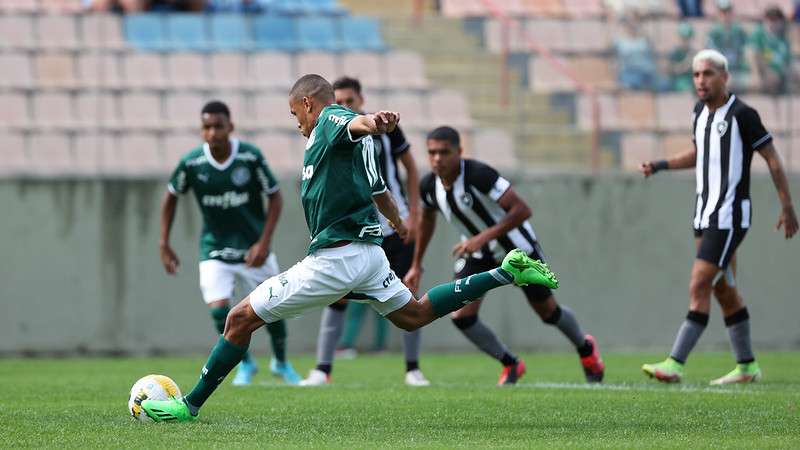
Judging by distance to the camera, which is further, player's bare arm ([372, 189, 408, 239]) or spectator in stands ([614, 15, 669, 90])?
spectator in stands ([614, 15, 669, 90])

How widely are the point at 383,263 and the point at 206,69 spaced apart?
1209 centimetres

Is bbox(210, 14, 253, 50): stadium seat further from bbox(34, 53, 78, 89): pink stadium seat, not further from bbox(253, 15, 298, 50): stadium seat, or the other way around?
bbox(34, 53, 78, 89): pink stadium seat

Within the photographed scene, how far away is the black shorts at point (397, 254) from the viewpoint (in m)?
11.4

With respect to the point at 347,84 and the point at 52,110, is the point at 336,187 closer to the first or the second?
the point at 347,84

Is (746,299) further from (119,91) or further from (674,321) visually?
(119,91)

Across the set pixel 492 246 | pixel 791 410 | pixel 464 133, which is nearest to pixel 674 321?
pixel 464 133

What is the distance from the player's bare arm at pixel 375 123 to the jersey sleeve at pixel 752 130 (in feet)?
13.9

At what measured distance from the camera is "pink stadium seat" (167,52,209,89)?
19.2m

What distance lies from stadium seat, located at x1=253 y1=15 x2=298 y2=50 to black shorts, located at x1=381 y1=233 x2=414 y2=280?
9114mm

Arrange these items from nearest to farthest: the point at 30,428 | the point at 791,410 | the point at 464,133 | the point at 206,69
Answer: the point at 30,428 < the point at 791,410 < the point at 464,133 < the point at 206,69

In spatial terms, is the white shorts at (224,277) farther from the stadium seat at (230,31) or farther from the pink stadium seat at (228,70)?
Answer: the stadium seat at (230,31)

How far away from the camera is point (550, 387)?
34.5 ft

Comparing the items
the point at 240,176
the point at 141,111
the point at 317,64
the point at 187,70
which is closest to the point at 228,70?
the point at 187,70

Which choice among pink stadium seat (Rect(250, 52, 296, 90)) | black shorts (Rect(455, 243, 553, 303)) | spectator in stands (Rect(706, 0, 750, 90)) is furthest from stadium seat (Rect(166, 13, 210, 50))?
black shorts (Rect(455, 243, 553, 303))
